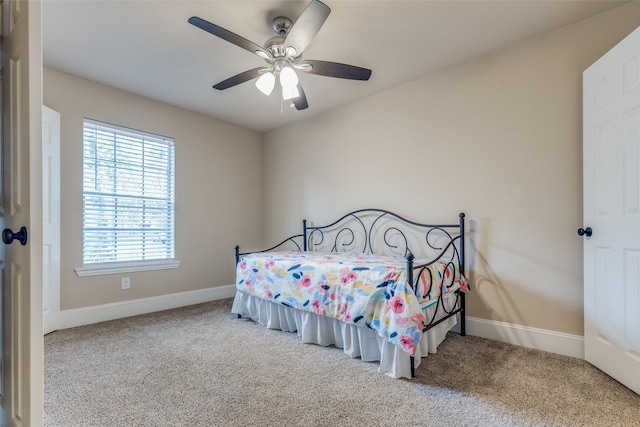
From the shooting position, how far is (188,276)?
3.66 m

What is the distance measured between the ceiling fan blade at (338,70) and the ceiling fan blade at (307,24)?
17cm

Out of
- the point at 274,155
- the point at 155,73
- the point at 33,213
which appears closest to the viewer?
the point at 33,213

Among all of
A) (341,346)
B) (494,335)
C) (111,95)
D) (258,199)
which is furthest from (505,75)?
(111,95)

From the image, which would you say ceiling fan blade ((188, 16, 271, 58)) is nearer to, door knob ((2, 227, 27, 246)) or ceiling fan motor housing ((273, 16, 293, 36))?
ceiling fan motor housing ((273, 16, 293, 36))

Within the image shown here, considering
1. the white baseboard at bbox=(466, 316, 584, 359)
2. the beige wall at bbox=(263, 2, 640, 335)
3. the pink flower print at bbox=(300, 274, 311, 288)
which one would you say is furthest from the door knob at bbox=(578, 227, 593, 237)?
the pink flower print at bbox=(300, 274, 311, 288)

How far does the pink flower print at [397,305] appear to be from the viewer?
1.86 meters

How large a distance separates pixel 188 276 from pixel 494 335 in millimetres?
3088

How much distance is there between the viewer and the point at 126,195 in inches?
126

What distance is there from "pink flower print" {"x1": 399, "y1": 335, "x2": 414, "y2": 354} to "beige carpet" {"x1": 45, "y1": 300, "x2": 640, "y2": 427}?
200 millimetres

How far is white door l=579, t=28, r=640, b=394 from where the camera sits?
166 cm

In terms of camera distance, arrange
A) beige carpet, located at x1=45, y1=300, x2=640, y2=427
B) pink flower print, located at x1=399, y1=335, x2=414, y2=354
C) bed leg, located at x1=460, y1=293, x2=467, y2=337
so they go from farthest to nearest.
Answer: bed leg, located at x1=460, y1=293, x2=467, y2=337 < pink flower print, located at x1=399, y1=335, x2=414, y2=354 < beige carpet, located at x1=45, y1=300, x2=640, y2=427

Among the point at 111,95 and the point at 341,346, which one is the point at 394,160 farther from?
the point at 111,95

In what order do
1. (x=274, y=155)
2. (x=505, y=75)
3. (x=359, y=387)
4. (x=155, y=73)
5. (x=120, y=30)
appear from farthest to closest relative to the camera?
(x=274, y=155) → (x=155, y=73) → (x=505, y=75) → (x=120, y=30) → (x=359, y=387)

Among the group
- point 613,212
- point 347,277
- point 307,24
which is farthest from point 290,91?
point 613,212
